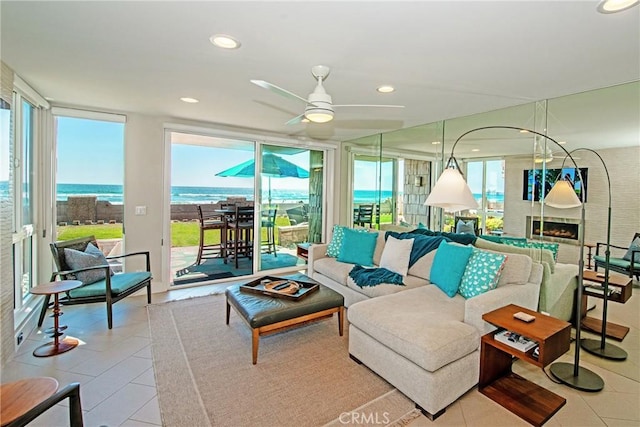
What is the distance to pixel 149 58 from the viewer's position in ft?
7.85

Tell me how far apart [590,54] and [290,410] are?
10.7 ft

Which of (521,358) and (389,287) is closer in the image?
(521,358)

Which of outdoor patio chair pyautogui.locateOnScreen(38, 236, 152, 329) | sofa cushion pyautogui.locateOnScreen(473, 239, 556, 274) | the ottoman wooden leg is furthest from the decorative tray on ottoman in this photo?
sofa cushion pyautogui.locateOnScreen(473, 239, 556, 274)

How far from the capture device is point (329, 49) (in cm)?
218

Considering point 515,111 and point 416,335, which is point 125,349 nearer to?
point 416,335

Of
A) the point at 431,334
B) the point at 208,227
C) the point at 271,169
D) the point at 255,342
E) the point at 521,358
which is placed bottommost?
the point at 255,342

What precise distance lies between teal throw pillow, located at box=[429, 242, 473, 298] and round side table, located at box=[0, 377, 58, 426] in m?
2.88

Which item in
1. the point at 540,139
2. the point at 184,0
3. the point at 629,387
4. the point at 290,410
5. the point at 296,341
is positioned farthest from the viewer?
the point at 540,139

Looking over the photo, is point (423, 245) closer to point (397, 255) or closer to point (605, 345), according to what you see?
point (397, 255)

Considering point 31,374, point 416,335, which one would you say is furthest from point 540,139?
point 31,374

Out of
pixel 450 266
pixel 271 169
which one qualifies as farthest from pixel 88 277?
pixel 450 266

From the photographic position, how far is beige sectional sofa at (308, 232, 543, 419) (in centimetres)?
202

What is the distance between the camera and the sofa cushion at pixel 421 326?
6.63ft

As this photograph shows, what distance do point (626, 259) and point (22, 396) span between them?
222 inches
